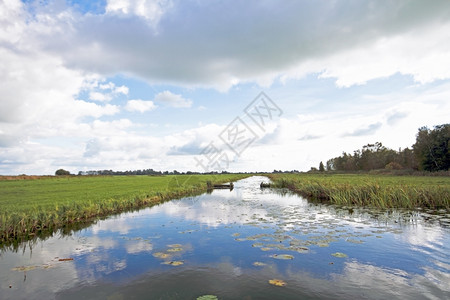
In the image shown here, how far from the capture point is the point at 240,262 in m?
8.02

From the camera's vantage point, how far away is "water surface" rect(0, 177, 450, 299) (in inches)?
241

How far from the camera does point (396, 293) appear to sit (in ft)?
19.2

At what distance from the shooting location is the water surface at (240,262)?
6.11m

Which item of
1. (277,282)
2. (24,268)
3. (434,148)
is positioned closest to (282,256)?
(277,282)

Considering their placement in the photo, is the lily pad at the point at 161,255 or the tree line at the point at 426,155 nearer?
the lily pad at the point at 161,255

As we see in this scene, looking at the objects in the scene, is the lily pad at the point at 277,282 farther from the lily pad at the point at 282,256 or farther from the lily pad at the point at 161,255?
the lily pad at the point at 161,255

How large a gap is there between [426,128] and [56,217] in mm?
89113

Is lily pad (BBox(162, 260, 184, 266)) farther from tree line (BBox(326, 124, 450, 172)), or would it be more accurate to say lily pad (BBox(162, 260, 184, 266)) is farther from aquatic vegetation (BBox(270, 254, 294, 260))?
tree line (BBox(326, 124, 450, 172))

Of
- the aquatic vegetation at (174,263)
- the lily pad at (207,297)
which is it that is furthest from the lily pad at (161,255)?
the lily pad at (207,297)

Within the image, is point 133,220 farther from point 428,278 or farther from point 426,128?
point 426,128

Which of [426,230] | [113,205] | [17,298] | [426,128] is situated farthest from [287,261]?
[426,128]

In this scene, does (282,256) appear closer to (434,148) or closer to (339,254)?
(339,254)

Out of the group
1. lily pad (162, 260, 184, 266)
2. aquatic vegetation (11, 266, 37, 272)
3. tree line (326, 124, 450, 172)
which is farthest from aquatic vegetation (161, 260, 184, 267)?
tree line (326, 124, 450, 172)

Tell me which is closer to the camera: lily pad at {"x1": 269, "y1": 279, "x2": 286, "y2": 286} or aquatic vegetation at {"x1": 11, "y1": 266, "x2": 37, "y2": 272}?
lily pad at {"x1": 269, "y1": 279, "x2": 286, "y2": 286}
